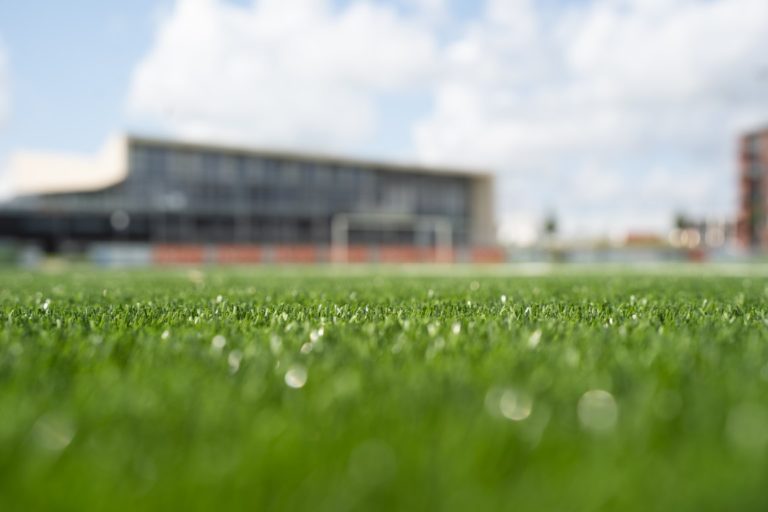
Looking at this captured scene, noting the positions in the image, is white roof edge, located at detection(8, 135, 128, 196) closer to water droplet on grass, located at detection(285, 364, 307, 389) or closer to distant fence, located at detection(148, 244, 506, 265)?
distant fence, located at detection(148, 244, 506, 265)

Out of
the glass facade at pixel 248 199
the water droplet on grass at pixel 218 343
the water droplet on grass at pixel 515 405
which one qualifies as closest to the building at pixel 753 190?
the glass facade at pixel 248 199

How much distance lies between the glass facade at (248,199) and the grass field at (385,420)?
5753 cm

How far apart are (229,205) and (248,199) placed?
78.1 inches

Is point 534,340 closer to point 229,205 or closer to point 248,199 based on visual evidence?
point 229,205

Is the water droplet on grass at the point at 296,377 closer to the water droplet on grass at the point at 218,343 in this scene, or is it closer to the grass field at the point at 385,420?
the grass field at the point at 385,420

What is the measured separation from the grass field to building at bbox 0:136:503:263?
161 ft

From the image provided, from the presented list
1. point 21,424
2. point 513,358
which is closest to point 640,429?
point 513,358

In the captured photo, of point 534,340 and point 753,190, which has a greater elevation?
point 753,190

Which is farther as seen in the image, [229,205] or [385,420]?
[229,205]

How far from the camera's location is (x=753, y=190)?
96.8 metres

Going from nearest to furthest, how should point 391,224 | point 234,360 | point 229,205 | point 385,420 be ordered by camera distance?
point 385,420 < point 234,360 < point 229,205 < point 391,224

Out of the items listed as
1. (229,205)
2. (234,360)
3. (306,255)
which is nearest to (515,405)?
(234,360)

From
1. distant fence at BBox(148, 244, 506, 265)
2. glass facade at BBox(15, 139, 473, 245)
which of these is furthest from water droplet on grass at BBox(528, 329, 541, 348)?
glass facade at BBox(15, 139, 473, 245)

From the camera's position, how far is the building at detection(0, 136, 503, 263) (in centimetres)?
5672
